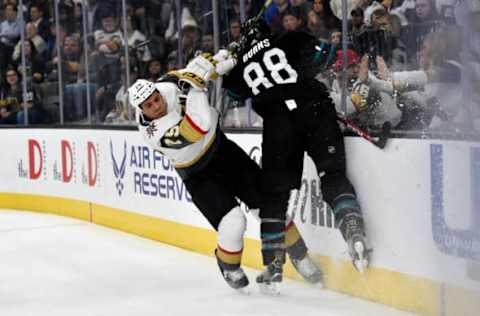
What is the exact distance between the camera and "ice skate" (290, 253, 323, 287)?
14.9 feet

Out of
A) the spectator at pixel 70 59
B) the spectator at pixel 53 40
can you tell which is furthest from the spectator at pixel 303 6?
the spectator at pixel 53 40

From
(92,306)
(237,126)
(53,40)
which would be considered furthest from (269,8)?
(53,40)

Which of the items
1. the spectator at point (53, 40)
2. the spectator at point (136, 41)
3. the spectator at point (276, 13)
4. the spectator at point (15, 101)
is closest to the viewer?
the spectator at point (276, 13)

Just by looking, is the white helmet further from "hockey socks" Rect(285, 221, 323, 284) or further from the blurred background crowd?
"hockey socks" Rect(285, 221, 323, 284)

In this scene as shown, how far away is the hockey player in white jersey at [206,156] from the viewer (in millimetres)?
4355

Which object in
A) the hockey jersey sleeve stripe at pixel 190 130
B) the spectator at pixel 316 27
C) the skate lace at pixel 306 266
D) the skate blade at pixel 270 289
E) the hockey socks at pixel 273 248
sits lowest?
the skate blade at pixel 270 289

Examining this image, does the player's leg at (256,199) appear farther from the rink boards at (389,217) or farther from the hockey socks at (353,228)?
the hockey socks at (353,228)

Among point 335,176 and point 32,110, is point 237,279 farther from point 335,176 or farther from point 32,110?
point 32,110

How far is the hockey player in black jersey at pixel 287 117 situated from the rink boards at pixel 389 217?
15cm

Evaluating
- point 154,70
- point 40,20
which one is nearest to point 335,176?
point 154,70

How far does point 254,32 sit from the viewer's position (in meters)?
4.48

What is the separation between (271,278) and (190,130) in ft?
2.76

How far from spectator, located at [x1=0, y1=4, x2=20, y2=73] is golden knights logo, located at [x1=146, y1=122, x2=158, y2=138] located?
193 inches

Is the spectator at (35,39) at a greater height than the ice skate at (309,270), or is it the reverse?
the spectator at (35,39)
